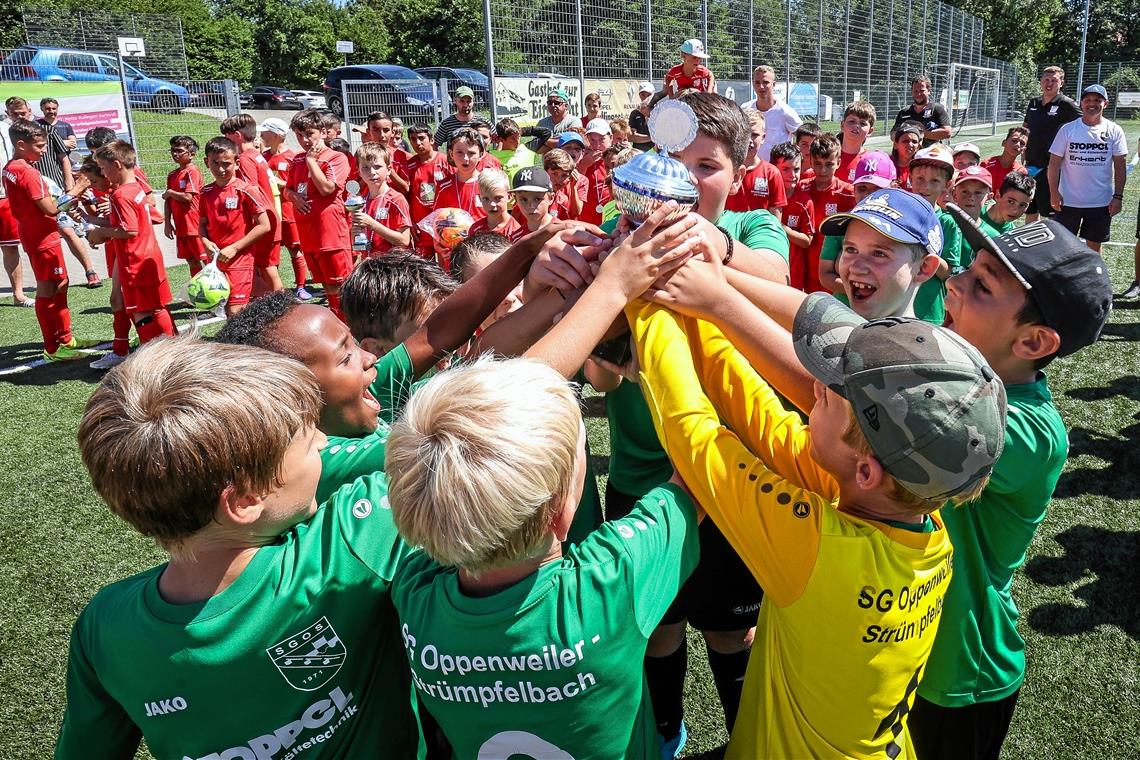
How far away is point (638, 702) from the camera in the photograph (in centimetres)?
153

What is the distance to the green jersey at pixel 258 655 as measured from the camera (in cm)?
142

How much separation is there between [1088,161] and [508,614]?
35.3ft

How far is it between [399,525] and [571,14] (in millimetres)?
15744

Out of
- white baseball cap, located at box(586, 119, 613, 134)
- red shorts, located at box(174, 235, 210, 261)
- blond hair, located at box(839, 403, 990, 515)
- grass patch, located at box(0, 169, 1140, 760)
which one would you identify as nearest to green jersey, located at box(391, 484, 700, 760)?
blond hair, located at box(839, 403, 990, 515)

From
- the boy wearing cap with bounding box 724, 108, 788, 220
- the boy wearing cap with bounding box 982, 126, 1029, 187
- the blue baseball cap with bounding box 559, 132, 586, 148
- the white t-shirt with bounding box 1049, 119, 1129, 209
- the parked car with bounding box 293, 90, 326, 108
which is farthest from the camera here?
the parked car with bounding box 293, 90, 326, 108

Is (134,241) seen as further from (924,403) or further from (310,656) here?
(924,403)

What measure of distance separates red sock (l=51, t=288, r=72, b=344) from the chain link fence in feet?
22.5

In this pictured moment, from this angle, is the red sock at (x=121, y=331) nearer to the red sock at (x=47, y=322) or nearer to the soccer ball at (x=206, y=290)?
the red sock at (x=47, y=322)

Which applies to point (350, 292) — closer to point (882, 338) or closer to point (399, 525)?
point (399, 525)

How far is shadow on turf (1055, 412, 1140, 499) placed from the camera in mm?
5020

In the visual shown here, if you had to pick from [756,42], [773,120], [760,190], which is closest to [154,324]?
[760,190]

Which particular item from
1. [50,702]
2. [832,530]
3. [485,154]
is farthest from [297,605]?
[485,154]

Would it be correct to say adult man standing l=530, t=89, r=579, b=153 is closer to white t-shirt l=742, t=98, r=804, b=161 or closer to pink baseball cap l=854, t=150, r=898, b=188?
white t-shirt l=742, t=98, r=804, b=161

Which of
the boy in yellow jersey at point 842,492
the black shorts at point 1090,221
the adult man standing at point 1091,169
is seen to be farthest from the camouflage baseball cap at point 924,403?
the black shorts at point 1090,221
